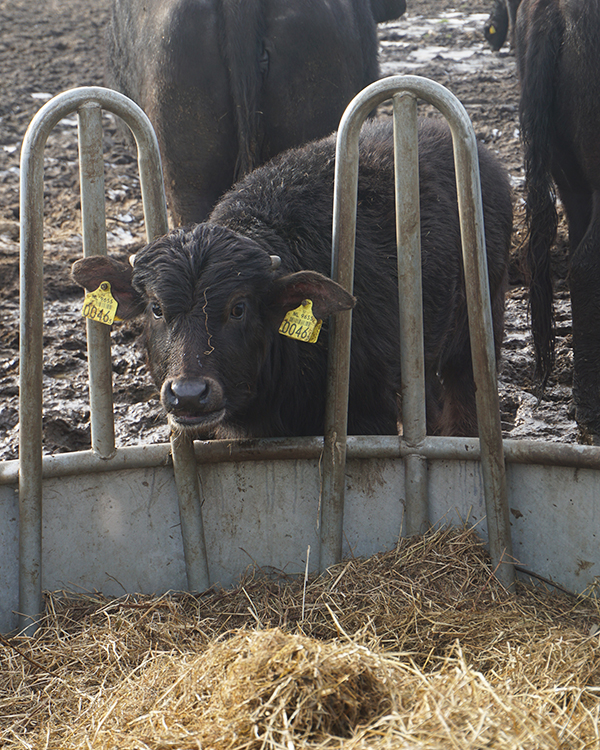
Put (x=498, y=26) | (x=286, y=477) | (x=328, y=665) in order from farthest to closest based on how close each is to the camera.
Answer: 1. (x=498, y=26)
2. (x=286, y=477)
3. (x=328, y=665)

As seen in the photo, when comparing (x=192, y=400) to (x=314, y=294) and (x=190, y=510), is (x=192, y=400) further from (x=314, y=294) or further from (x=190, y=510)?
(x=314, y=294)

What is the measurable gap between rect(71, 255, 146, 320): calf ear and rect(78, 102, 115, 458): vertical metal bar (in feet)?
0.13

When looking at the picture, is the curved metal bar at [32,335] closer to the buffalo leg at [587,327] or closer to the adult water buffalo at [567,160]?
the adult water buffalo at [567,160]

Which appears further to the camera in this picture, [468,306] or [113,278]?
[113,278]

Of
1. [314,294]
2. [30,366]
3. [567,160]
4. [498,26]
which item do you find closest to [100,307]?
[30,366]

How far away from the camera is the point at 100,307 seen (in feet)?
8.75

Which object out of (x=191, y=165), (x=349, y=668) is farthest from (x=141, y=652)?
(x=191, y=165)

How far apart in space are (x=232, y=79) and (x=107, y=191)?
2.96 meters

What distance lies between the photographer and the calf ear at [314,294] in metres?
2.56

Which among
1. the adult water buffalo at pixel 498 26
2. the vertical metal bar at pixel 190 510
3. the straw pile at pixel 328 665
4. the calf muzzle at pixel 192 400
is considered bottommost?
the straw pile at pixel 328 665

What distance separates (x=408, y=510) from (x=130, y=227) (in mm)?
4478

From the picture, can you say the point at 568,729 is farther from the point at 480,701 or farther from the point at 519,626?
the point at 519,626

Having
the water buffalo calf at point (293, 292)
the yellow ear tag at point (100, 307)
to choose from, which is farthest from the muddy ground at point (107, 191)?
the yellow ear tag at point (100, 307)

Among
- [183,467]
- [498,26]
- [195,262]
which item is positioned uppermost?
[498,26]
